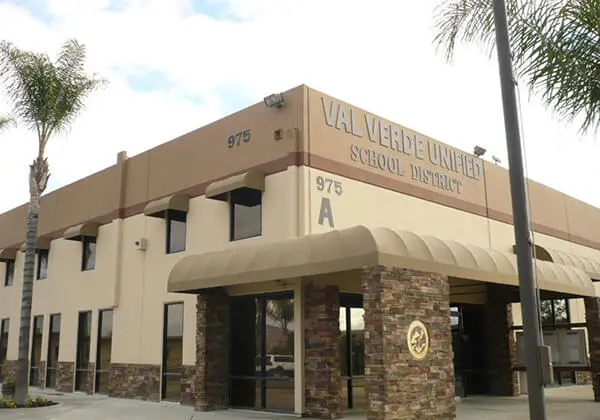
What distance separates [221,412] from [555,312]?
15.0m

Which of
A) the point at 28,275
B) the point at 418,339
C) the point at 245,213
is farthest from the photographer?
the point at 28,275

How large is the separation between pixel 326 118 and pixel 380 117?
2.39 metres

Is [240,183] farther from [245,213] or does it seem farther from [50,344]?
[50,344]

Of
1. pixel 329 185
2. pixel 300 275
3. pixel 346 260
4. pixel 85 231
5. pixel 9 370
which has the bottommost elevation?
pixel 9 370

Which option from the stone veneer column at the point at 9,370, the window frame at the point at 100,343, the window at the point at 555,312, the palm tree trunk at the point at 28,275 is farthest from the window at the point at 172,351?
the window at the point at 555,312

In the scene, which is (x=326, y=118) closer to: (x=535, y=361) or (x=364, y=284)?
(x=364, y=284)

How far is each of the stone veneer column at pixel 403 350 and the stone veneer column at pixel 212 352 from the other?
18.4 ft

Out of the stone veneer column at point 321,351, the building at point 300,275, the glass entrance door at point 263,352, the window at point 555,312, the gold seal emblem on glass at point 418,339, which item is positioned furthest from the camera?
the window at point 555,312

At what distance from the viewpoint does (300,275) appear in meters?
12.3

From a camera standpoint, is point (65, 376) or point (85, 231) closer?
point (85, 231)

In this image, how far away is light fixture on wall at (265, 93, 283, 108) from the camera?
1556 cm

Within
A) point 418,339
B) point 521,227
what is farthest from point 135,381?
point 521,227

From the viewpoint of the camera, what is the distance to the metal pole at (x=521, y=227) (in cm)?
714

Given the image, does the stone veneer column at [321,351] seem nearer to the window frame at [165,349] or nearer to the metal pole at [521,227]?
the window frame at [165,349]
